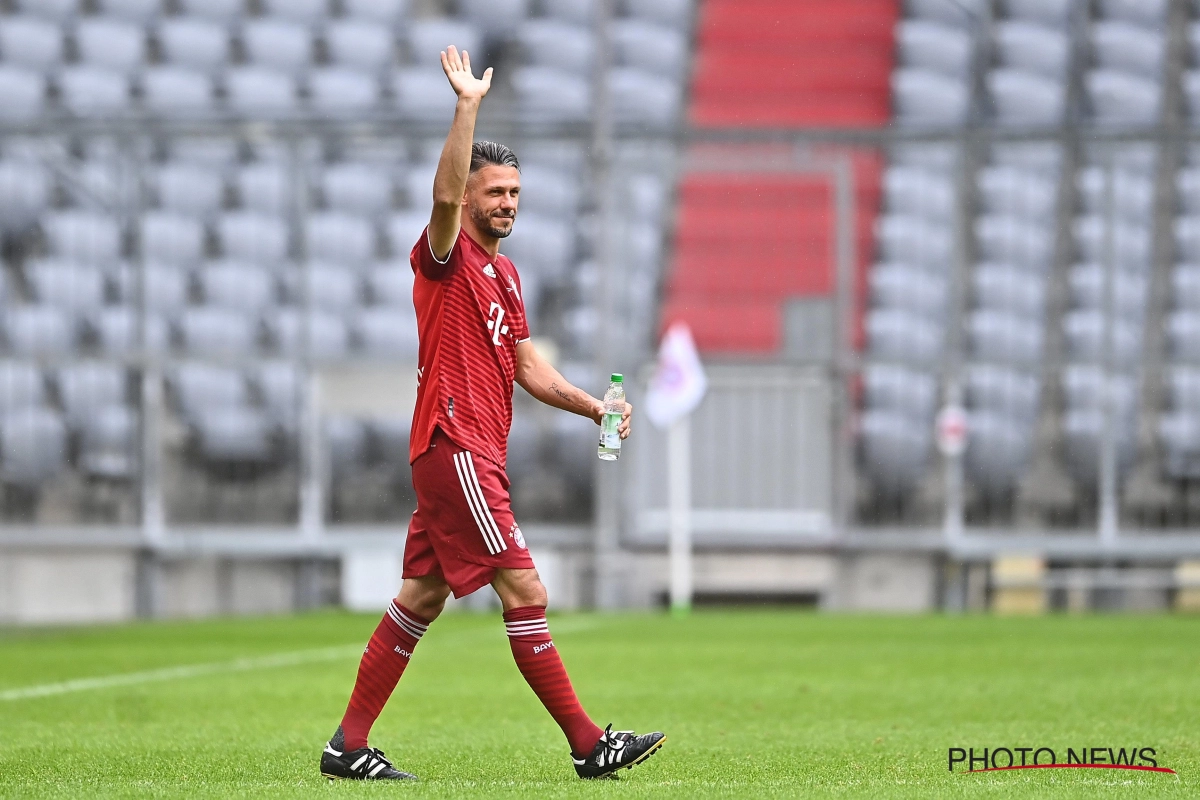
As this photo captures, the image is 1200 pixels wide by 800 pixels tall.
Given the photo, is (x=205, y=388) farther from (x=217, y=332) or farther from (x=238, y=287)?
(x=238, y=287)

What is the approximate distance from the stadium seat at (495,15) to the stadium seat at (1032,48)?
5.03 m

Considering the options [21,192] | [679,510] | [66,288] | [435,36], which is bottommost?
[679,510]

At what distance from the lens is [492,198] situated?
4527mm

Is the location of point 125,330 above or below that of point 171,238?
below

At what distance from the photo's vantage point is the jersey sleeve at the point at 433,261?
4.43 meters

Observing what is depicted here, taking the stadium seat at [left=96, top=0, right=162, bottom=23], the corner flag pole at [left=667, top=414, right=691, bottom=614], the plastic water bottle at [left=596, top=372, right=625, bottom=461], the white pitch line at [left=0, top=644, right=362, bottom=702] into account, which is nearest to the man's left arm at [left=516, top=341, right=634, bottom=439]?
the plastic water bottle at [left=596, top=372, right=625, bottom=461]

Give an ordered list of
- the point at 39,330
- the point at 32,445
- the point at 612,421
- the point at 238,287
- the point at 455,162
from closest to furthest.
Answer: the point at 455,162
the point at 612,421
the point at 32,445
the point at 39,330
the point at 238,287

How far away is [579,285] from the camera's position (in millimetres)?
19844

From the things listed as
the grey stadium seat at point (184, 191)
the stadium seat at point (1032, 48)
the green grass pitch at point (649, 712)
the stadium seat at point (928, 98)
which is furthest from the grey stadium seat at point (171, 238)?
the stadium seat at point (1032, 48)

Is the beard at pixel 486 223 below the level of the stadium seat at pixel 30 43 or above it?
below

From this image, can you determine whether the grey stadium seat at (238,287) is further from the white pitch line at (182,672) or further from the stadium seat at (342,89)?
the white pitch line at (182,672)

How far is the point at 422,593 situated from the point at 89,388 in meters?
15.7

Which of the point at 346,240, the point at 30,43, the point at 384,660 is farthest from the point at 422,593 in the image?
the point at 30,43

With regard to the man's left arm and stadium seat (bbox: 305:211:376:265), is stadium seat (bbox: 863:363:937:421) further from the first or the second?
the man's left arm
